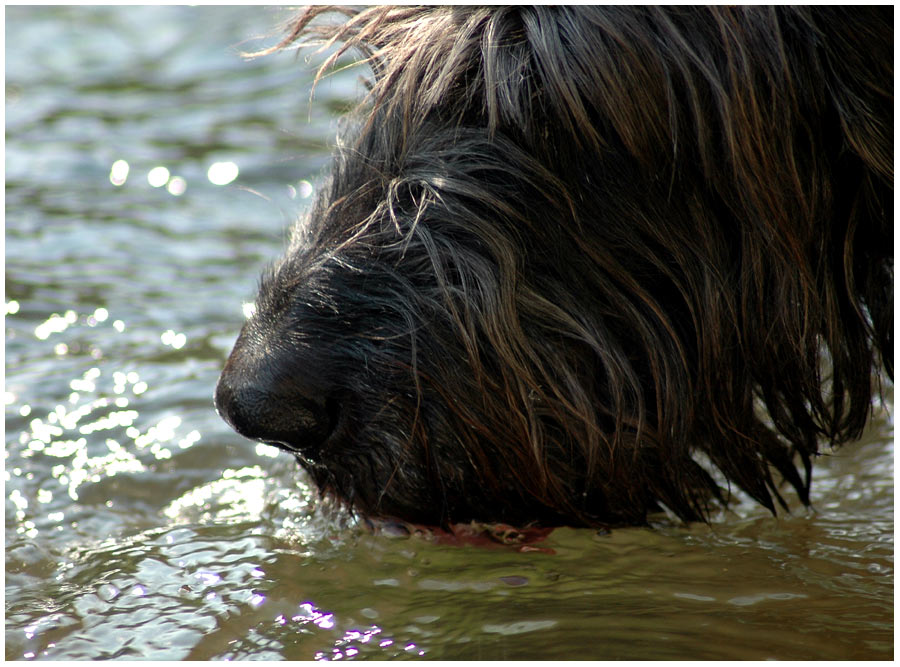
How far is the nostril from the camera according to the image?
2.57 meters

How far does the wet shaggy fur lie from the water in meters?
0.23

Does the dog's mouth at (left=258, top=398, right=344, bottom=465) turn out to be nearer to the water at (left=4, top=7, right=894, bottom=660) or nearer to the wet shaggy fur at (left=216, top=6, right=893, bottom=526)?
the wet shaggy fur at (left=216, top=6, right=893, bottom=526)

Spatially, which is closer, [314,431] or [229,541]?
[314,431]

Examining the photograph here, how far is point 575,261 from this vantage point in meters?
2.69

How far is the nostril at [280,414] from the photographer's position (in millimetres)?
2572

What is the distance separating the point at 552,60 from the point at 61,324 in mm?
2758

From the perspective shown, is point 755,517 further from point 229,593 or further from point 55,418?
point 55,418

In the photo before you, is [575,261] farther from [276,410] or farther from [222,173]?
[222,173]

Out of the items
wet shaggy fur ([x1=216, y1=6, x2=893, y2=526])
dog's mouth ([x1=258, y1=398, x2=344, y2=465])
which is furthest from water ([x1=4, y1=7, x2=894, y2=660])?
dog's mouth ([x1=258, y1=398, x2=344, y2=465])

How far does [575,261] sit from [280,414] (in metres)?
0.82

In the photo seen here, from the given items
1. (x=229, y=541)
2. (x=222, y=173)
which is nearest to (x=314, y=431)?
(x=229, y=541)

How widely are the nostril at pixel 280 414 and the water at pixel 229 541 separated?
42 cm

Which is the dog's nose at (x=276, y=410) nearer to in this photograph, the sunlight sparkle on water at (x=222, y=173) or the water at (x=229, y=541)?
the water at (x=229, y=541)

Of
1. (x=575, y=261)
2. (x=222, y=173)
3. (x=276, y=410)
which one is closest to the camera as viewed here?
(x=276, y=410)
